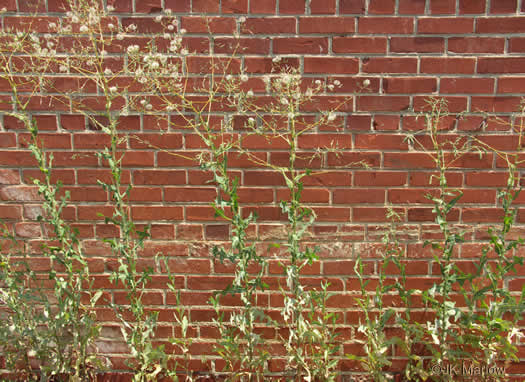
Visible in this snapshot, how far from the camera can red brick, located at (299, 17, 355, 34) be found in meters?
2.32

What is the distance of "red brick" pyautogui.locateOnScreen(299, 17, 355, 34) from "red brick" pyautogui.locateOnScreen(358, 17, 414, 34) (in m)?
0.06

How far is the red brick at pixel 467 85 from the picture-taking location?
233cm

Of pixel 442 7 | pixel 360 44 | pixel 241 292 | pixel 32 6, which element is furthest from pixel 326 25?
pixel 32 6

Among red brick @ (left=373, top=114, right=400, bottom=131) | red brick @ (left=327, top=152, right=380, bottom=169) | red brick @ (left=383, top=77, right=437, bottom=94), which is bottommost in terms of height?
red brick @ (left=327, top=152, right=380, bottom=169)

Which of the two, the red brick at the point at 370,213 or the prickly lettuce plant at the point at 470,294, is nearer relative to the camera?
the prickly lettuce plant at the point at 470,294

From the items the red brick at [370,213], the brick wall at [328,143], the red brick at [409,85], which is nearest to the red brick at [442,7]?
the brick wall at [328,143]

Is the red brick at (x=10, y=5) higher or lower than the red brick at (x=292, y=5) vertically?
lower

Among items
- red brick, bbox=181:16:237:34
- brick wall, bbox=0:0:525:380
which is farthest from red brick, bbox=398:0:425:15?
red brick, bbox=181:16:237:34

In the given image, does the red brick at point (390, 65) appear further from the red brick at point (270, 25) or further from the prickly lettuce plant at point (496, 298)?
the prickly lettuce plant at point (496, 298)

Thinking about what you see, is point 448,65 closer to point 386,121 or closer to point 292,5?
point 386,121

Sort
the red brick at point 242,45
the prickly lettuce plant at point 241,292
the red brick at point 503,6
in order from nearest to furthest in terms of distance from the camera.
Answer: the prickly lettuce plant at point 241,292 < the red brick at point 503,6 < the red brick at point 242,45

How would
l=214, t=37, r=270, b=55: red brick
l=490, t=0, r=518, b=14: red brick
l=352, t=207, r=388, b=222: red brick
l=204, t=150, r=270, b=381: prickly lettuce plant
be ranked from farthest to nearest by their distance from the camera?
l=352, t=207, r=388, b=222: red brick < l=214, t=37, r=270, b=55: red brick < l=490, t=0, r=518, b=14: red brick < l=204, t=150, r=270, b=381: prickly lettuce plant

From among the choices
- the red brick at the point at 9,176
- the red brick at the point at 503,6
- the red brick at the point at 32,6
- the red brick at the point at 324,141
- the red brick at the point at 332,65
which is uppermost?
the red brick at the point at 503,6

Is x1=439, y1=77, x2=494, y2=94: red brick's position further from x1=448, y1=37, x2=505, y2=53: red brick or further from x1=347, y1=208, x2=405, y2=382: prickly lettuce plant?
x1=347, y1=208, x2=405, y2=382: prickly lettuce plant
